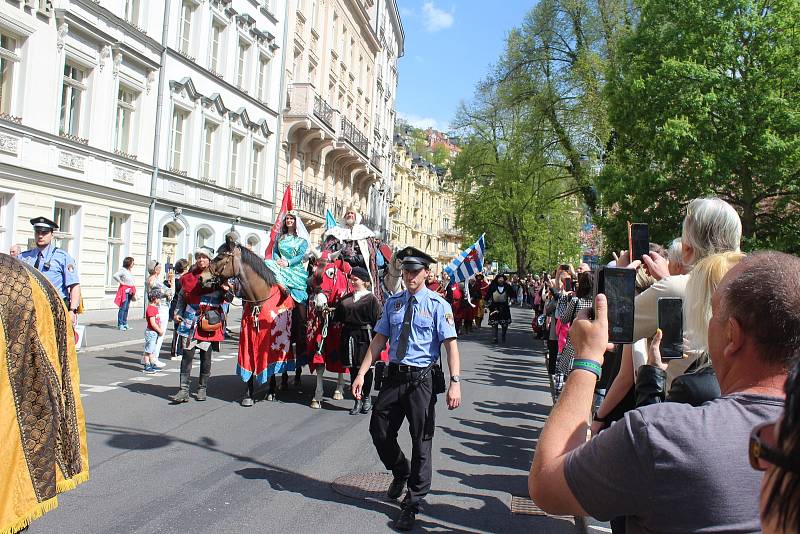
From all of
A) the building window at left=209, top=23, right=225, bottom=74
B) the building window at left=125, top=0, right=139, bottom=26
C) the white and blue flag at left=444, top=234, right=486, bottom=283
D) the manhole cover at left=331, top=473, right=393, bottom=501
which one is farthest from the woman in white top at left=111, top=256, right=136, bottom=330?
the manhole cover at left=331, top=473, right=393, bottom=501

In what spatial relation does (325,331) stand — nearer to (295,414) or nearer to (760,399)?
(295,414)

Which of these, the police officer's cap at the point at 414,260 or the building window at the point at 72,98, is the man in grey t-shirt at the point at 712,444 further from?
the building window at the point at 72,98

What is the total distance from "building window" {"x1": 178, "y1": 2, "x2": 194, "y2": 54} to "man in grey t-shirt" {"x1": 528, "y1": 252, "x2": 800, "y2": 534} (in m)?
25.1

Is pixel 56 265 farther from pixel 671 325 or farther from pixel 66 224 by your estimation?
pixel 66 224

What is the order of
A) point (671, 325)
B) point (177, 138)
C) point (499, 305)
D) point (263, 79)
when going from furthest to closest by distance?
point (263, 79) → point (177, 138) → point (499, 305) → point (671, 325)

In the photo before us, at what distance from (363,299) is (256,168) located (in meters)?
22.8

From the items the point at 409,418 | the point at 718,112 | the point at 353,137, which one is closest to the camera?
the point at 409,418

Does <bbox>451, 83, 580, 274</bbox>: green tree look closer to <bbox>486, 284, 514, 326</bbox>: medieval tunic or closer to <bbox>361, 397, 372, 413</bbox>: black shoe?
<bbox>486, 284, 514, 326</bbox>: medieval tunic

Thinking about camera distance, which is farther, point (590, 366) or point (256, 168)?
point (256, 168)

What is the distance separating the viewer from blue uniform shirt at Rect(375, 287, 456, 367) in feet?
18.1

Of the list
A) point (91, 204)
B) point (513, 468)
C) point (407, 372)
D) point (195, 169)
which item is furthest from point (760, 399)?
point (195, 169)

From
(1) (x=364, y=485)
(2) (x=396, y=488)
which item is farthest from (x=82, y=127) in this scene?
(2) (x=396, y=488)

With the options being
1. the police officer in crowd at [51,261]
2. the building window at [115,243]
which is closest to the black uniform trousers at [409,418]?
the police officer in crowd at [51,261]

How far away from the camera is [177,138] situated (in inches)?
984
